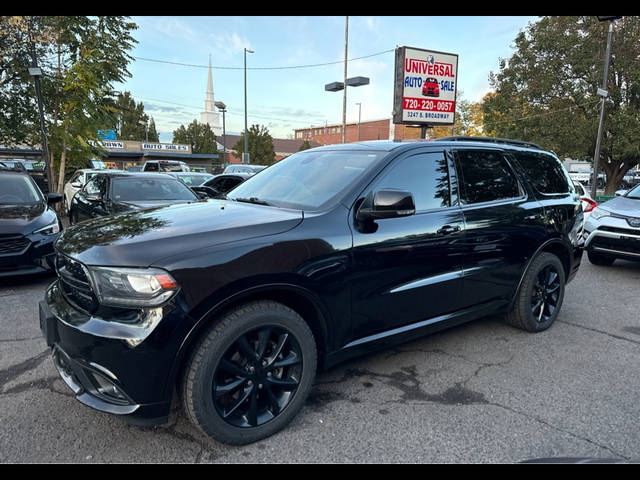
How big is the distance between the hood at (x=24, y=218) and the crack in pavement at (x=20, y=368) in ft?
8.48

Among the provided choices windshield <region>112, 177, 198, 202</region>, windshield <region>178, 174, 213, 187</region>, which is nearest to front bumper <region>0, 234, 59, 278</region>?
windshield <region>112, 177, 198, 202</region>

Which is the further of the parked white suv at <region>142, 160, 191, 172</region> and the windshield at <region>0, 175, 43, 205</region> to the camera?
the parked white suv at <region>142, 160, 191, 172</region>

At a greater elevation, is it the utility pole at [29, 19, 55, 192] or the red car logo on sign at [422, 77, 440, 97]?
the red car logo on sign at [422, 77, 440, 97]

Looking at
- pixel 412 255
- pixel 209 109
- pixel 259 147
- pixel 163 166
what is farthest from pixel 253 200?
pixel 209 109

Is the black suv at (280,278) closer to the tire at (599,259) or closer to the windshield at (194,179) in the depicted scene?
the tire at (599,259)

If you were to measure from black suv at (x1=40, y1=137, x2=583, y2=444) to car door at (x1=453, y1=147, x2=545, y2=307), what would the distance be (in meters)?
0.02

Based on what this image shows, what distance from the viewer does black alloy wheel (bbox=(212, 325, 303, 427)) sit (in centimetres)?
245

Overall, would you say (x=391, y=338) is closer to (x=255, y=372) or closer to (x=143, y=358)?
(x=255, y=372)

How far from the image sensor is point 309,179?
341cm

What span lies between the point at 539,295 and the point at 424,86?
1222cm

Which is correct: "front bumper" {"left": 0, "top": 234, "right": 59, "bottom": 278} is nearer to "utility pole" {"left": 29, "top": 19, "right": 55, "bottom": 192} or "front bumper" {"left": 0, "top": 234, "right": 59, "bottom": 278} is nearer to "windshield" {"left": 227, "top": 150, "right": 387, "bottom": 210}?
"windshield" {"left": 227, "top": 150, "right": 387, "bottom": 210}

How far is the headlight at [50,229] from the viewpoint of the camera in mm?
5759

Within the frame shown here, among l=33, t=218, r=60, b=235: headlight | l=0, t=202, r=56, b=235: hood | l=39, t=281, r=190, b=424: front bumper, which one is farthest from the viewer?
l=33, t=218, r=60, b=235: headlight
